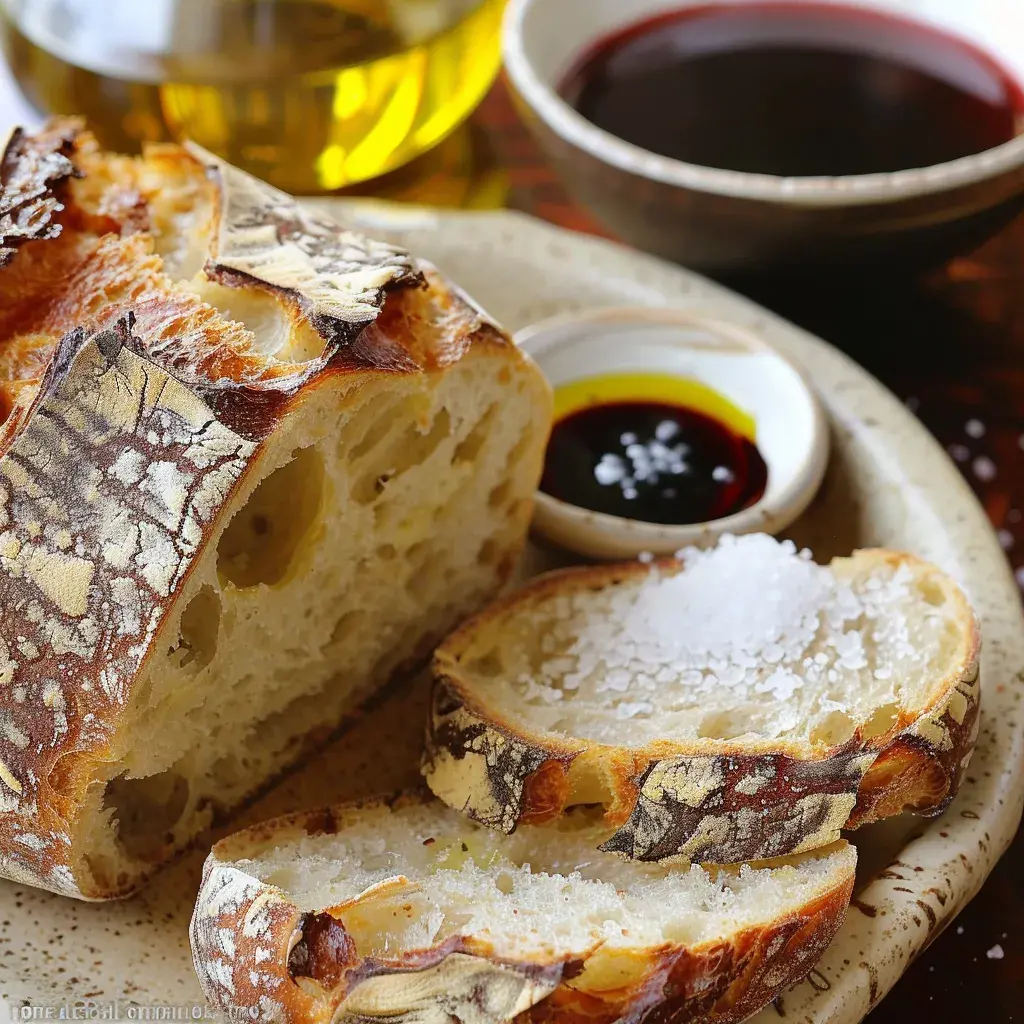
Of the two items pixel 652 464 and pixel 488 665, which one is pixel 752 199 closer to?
pixel 652 464

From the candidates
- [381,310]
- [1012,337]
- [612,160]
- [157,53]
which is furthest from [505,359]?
[1012,337]

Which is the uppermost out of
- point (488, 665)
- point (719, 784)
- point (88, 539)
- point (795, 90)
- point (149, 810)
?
point (795, 90)

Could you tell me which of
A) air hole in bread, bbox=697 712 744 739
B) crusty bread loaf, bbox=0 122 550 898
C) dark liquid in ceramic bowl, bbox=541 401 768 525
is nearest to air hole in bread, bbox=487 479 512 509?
crusty bread loaf, bbox=0 122 550 898

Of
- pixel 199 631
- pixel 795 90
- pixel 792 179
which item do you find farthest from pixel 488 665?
pixel 795 90

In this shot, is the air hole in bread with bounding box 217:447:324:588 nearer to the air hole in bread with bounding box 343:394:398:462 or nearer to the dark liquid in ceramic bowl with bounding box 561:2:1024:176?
the air hole in bread with bounding box 343:394:398:462

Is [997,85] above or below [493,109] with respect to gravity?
above

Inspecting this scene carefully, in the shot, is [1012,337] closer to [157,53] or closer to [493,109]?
[493,109]

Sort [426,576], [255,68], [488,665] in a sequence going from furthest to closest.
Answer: [255,68], [426,576], [488,665]
